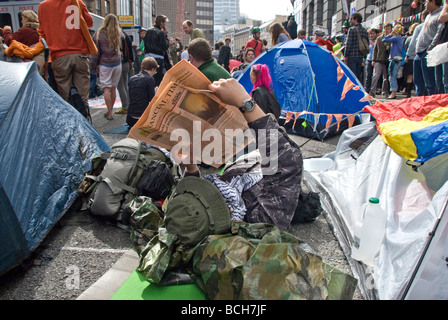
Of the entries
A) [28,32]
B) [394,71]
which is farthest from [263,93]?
[394,71]

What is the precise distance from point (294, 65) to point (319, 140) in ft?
4.17

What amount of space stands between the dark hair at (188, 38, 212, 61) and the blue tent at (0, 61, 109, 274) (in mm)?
1287

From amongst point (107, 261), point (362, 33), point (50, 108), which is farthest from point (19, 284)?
point (362, 33)

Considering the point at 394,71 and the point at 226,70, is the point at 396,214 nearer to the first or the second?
the point at 226,70

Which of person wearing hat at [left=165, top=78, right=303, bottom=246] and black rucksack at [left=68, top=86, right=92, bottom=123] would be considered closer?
person wearing hat at [left=165, top=78, right=303, bottom=246]

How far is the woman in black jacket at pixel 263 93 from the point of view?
4.07 m

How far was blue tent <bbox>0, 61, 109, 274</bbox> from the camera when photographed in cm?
208

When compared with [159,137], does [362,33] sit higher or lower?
higher

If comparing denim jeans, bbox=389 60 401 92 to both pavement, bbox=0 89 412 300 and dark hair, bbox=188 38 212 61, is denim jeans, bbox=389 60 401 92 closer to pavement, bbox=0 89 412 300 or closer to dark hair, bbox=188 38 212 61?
dark hair, bbox=188 38 212 61

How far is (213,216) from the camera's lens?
6.61 ft

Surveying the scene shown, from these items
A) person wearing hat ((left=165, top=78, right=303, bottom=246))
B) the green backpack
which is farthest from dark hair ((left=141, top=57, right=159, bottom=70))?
person wearing hat ((left=165, top=78, right=303, bottom=246))

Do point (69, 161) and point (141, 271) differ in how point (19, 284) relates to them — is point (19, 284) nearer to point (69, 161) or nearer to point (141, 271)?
point (141, 271)

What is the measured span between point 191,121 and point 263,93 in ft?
6.79

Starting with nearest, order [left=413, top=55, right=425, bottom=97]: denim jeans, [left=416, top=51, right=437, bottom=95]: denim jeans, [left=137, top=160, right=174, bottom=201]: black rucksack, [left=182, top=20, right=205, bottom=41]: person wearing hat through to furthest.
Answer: [left=137, top=160, right=174, bottom=201]: black rucksack → [left=416, top=51, right=437, bottom=95]: denim jeans → [left=413, top=55, right=425, bottom=97]: denim jeans → [left=182, top=20, right=205, bottom=41]: person wearing hat
